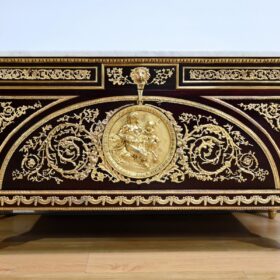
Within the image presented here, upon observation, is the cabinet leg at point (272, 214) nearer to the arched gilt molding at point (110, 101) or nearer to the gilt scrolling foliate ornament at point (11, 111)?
the arched gilt molding at point (110, 101)

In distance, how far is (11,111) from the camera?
951mm

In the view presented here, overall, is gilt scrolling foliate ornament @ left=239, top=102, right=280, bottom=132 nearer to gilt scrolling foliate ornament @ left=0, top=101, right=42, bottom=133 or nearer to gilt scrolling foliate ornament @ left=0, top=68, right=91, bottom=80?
gilt scrolling foliate ornament @ left=0, top=68, right=91, bottom=80

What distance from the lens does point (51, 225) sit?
1.33 meters

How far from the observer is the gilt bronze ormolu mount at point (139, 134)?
948 millimetres

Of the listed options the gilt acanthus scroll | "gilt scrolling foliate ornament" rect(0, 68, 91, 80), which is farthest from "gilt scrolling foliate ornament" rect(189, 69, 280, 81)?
"gilt scrolling foliate ornament" rect(0, 68, 91, 80)
